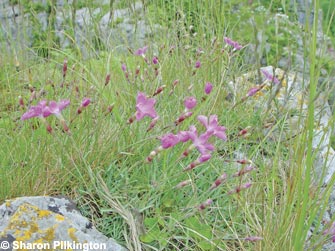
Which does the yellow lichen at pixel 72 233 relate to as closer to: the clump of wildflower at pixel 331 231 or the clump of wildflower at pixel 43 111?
the clump of wildflower at pixel 43 111

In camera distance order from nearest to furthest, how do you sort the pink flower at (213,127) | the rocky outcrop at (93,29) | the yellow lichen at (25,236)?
1. the yellow lichen at (25,236)
2. the pink flower at (213,127)
3. the rocky outcrop at (93,29)

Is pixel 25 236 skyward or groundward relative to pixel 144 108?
groundward

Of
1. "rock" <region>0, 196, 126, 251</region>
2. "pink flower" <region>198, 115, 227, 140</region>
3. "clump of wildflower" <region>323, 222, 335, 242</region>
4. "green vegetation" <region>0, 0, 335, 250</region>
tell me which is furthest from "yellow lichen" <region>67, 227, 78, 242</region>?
"clump of wildflower" <region>323, 222, 335, 242</region>

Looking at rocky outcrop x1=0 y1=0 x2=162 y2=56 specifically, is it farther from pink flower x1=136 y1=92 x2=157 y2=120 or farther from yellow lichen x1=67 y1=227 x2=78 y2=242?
yellow lichen x1=67 y1=227 x2=78 y2=242

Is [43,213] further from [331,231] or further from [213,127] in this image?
[331,231]

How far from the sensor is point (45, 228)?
4.52ft

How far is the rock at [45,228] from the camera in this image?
4.41 feet

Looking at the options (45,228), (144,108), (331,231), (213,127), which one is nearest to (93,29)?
(144,108)

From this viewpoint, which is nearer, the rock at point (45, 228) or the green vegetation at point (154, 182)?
the rock at point (45, 228)

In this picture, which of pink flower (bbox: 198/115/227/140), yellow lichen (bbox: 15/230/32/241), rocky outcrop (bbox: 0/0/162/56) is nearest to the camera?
yellow lichen (bbox: 15/230/32/241)

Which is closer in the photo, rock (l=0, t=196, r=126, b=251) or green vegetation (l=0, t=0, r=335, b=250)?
rock (l=0, t=196, r=126, b=251)

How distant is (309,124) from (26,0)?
331 cm

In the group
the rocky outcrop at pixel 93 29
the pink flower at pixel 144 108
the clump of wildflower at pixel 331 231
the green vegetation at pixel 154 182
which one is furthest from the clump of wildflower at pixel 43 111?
the clump of wildflower at pixel 331 231

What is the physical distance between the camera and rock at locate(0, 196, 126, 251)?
1344mm
